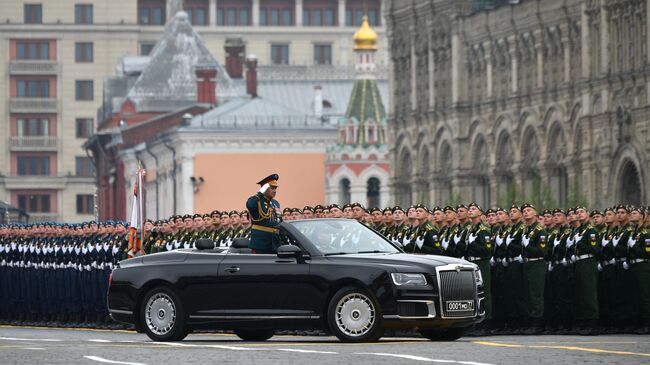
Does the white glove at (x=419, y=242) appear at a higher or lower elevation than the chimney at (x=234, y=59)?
lower

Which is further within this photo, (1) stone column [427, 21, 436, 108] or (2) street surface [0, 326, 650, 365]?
(1) stone column [427, 21, 436, 108]

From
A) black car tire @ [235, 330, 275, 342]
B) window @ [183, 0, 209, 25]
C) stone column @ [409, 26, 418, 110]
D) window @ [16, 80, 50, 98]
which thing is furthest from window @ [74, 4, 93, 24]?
black car tire @ [235, 330, 275, 342]

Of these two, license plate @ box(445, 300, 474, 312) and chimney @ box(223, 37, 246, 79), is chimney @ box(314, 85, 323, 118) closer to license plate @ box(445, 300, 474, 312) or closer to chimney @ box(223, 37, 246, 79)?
chimney @ box(223, 37, 246, 79)

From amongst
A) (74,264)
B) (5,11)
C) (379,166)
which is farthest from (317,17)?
(74,264)

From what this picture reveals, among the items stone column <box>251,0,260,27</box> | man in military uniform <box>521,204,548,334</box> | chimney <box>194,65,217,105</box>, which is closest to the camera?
man in military uniform <box>521,204,548,334</box>

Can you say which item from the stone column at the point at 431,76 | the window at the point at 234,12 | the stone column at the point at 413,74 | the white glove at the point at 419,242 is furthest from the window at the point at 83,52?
the white glove at the point at 419,242

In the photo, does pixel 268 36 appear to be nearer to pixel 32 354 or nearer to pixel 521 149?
pixel 521 149

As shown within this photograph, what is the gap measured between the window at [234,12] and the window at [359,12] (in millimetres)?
5761

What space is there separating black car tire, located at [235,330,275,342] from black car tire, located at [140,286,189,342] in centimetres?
92

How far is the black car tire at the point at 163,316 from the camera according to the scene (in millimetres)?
27750

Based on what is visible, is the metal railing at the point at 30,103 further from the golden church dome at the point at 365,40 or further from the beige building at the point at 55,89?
the golden church dome at the point at 365,40

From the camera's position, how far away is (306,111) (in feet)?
390

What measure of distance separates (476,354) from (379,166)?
8249cm

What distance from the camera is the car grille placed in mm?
26188
